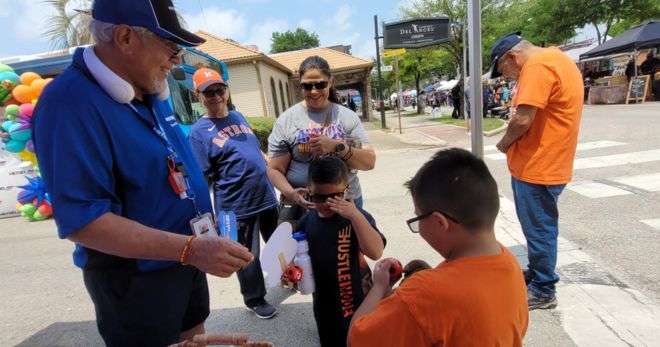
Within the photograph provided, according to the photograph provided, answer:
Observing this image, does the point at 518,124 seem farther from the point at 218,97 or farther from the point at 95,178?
the point at 95,178

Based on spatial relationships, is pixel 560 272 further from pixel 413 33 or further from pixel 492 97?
pixel 492 97

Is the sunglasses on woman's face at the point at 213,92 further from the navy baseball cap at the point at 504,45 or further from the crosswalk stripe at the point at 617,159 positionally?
the crosswalk stripe at the point at 617,159

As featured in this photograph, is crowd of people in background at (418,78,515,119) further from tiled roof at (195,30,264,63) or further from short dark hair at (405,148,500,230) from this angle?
short dark hair at (405,148,500,230)

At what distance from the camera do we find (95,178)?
3.88ft

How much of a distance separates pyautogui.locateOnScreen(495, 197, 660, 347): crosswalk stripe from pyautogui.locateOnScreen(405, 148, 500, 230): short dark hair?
6.12ft

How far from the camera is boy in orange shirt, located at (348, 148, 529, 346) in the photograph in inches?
44.1

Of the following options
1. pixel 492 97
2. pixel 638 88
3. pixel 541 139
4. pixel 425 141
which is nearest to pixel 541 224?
pixel 541 139

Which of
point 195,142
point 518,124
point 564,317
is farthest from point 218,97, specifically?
point 564,317

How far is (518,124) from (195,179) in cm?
210

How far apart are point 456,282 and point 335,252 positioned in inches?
40.1

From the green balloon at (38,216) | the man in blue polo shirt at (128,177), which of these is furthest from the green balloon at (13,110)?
the man in blue polo shirt at (128,177)

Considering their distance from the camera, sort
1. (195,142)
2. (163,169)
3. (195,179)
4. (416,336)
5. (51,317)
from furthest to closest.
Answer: (51,317)
(195,142)
(195,179)
(163,169)
(416,336)

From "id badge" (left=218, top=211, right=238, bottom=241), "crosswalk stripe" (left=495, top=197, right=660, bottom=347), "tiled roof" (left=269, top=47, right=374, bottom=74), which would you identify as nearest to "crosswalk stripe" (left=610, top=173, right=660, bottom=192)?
"crosswalk stripe" (left=495, top=197, right=660, bottom=347)

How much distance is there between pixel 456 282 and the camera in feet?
3.73
